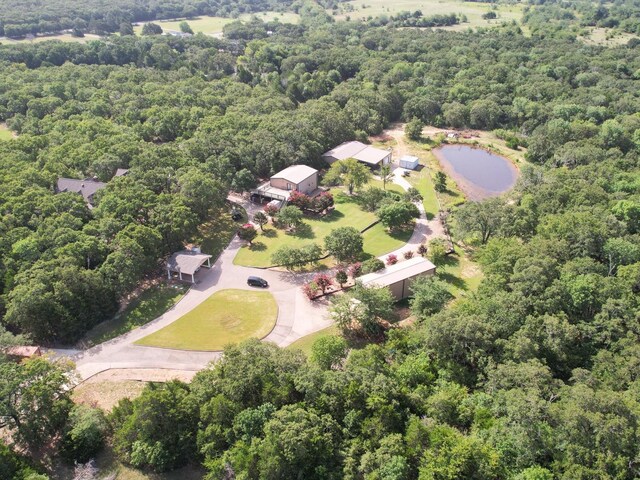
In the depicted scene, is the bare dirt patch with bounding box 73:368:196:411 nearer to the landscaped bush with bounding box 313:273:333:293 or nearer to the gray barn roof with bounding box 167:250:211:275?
the gray barn roof with bounding box 167:250:211:275

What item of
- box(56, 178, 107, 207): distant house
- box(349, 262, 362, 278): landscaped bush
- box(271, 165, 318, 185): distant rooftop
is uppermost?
box(56, 178, 107, 207): distant house

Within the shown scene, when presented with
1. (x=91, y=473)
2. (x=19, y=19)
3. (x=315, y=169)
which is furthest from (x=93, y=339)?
(x=19, y=19)

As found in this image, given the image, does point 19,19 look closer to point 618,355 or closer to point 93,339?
point 93,339

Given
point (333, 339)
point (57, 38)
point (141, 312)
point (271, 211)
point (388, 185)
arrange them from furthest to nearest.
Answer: point (57, 38) → point (388, 185) → point (271, 211) → point (141, 312) → point (333, 339)

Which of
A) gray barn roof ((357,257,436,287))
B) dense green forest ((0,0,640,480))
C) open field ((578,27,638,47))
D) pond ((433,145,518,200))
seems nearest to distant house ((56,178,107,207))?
dense green forest ((0,0,640,480))

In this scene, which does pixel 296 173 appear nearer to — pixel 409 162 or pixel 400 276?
pixel 409 162

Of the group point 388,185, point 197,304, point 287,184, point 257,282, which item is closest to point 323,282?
point 257,282
